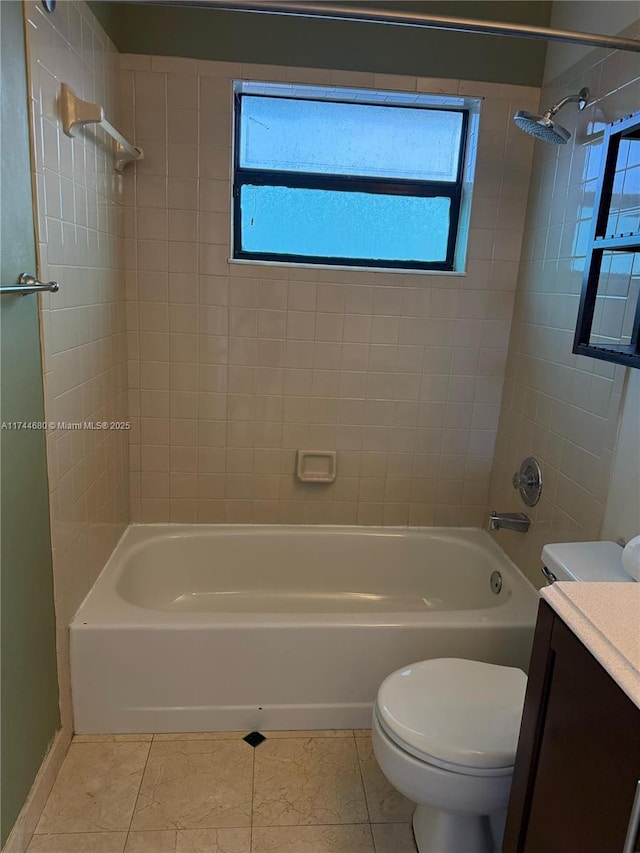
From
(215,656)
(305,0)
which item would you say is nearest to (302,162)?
(305,0)

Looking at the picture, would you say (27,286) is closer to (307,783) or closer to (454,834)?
(307,783)

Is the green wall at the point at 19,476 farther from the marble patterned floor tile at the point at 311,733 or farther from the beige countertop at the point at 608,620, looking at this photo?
the beige countertop at the point at 608,620

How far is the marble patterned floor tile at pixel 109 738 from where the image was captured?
187 cm

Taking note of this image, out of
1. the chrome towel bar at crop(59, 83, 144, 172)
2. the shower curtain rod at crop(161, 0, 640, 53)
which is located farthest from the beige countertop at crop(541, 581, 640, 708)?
the chrome towel bar at crop(59, 83, 144, 172)

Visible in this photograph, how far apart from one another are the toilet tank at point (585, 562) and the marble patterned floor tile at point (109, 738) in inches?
53.2

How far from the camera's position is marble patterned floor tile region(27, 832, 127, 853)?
4.93 ft

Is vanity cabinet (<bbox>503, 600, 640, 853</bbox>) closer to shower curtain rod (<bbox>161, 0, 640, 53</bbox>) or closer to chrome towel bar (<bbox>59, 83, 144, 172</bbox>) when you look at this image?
shower curtain rod (<bbox>161, 0, 640, 53</bbox>)

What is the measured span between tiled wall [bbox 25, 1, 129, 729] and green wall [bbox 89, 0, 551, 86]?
0.21 m

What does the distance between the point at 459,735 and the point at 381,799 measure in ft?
1.68

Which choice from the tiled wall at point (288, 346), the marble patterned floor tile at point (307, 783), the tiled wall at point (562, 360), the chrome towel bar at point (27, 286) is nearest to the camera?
the chrome towel bar at point (27, 286)

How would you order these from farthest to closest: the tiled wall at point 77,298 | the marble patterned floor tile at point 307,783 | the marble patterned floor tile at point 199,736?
the marble patterned floor tile at point 199,736
the marble patterned floor tile at point 307,783
the tiled wall at point 77,298

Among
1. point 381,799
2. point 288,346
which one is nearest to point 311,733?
point 381,799

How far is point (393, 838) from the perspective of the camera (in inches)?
62.4

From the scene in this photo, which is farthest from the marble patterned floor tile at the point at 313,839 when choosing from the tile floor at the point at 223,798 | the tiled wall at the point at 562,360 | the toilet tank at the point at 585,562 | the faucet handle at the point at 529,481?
the faucet handle at the point at 529,481
